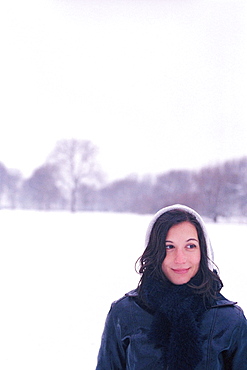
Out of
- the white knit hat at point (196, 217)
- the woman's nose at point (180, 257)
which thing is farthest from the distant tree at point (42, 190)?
the woman's nose at point (180, 257)

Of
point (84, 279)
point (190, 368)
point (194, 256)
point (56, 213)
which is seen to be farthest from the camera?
point (56, 213)

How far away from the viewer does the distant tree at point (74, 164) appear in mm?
16031

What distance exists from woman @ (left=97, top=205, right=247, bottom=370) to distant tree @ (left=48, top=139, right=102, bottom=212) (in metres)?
14.5

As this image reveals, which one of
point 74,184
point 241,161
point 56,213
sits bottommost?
point 56,213

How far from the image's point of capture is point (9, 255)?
29.2 ft

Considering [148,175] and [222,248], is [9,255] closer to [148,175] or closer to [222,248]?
[222,248]

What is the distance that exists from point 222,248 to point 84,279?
4.78 m

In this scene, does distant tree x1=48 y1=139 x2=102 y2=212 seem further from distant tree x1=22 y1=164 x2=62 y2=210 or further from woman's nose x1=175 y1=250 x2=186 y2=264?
woman's nose x1=175 y1=250 x2=186 y2=264

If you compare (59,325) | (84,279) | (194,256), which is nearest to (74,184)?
(84,279)

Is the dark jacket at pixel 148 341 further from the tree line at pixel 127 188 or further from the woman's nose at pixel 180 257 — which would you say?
the tree line at pixel 127 188

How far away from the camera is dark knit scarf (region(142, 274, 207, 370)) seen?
1.06m

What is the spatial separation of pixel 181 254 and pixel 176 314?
187mm

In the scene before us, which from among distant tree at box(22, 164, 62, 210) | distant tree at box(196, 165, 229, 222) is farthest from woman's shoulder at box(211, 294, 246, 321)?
distant tree at box(196, 165, 229, 222)

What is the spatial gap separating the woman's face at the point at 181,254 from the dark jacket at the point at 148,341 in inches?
5.2
